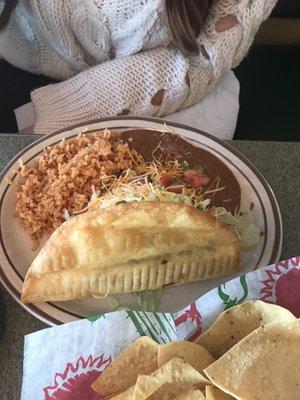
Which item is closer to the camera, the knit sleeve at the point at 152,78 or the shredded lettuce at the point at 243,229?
the shredded lettuce at the point at 243,229

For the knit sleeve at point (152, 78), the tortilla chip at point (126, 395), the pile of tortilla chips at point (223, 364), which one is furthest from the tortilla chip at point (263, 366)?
the knit sleeve at point (152, 78)

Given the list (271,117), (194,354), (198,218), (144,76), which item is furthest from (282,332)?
(271,117)

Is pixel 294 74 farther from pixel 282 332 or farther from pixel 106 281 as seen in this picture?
pixel 282 332

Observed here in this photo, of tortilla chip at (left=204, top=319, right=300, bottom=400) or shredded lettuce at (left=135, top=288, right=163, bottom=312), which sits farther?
shredded lettuce at (left=135, top=288, right=163, bottom=312)

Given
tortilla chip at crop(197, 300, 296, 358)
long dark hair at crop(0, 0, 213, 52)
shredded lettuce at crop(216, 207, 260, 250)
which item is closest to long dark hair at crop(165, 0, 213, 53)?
long dark hair at crop(0, 0, 213, 52)

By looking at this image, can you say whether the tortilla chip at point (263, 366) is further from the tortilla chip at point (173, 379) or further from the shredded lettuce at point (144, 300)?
the shredded lettuce at point (144, 300)

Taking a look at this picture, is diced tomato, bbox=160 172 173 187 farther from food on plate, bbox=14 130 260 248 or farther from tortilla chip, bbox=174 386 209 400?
tortilla chip, bbox=174 386 209 400
